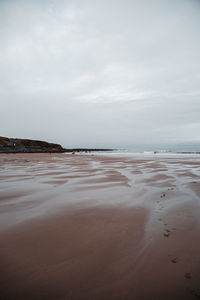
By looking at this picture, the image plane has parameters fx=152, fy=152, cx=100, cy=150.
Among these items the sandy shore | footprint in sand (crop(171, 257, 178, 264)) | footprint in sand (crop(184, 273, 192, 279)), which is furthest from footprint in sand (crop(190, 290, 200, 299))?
footprint in sand (crop(171, 257, 178, 264))

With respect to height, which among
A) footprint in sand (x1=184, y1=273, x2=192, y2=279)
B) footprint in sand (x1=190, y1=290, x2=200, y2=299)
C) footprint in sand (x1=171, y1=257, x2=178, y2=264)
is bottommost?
footprint in sand (x1=190, y1=290, x2=200, y2=299)

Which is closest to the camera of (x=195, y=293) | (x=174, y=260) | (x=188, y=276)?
(x=195, y=293)

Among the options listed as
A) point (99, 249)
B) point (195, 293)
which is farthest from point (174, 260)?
point (99, 249)

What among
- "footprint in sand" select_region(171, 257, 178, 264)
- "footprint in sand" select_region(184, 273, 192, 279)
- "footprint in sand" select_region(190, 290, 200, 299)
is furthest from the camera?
"footprint in sand" select_region(171, 257, 178, 264)

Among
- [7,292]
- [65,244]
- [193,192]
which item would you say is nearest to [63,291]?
[7,292]

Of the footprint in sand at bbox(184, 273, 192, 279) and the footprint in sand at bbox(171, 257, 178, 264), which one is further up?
the footprint in sand at bbox(171, 257, 178, 264)

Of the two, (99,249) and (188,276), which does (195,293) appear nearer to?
(188,276)

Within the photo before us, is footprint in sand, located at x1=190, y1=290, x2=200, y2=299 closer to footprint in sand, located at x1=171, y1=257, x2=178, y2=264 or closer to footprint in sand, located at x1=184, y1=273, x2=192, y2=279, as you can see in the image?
footprint in sand, located at x1=184, y1=273, x2=192, y2=279

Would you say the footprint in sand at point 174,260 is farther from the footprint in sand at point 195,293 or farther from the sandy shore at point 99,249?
the footprint in sand at point 195,293

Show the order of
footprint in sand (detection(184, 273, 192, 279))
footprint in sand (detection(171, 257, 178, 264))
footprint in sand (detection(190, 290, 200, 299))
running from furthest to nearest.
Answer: footprint in sand (detection(171, 257, 178, 264))
footprint in sand (detection(184, 273, 192, 279))
footprint in sand (detection(190, 290, 200, 299))

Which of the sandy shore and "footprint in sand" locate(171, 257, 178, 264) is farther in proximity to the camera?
"footprint in sand" locate(171, 257, 178, 264)

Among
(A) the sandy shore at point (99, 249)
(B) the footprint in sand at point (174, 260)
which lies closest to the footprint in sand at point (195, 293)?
(A) the sandy shore at point (99, 249)

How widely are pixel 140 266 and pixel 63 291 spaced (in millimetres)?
802

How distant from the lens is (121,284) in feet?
4.60
